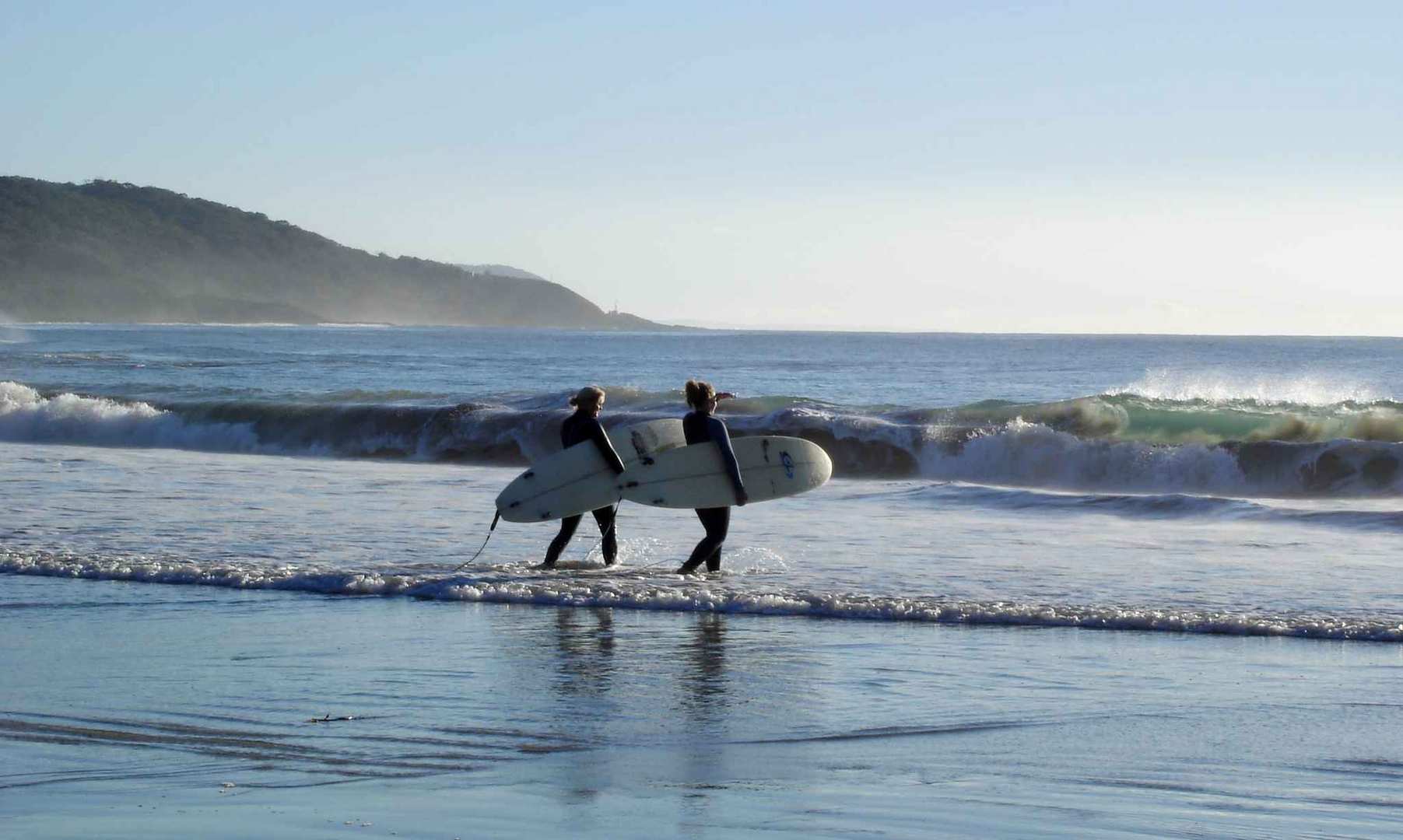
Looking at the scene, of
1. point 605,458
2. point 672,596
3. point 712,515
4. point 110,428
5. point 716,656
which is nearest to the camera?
point 716,656

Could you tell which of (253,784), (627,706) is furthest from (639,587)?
(253,784)

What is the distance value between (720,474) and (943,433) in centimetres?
1330

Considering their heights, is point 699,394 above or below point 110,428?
above

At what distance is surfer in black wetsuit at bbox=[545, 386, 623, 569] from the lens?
11391 millimetres

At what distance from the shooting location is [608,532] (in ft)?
38.3

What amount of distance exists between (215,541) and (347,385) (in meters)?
33.5

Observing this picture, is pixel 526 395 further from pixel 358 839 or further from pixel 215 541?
pixel 358 839

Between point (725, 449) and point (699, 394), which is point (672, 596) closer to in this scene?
point (725, 449)

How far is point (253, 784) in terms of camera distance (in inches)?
209

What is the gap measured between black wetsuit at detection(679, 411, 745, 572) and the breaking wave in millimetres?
11311

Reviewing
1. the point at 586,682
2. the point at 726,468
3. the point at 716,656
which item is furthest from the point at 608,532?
the point at 586,682

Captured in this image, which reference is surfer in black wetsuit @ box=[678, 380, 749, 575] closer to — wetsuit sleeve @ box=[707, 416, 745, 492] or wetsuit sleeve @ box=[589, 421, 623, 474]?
wetsuit sleeve @ box=[707, 416, 745, 492]

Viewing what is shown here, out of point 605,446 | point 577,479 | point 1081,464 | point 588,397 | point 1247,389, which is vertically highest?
point 1247,389

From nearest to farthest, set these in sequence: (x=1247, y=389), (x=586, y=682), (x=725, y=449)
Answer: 1. (x=586, y=682)
2. (x=725, y=449)
3. (x=1247, y=389)
